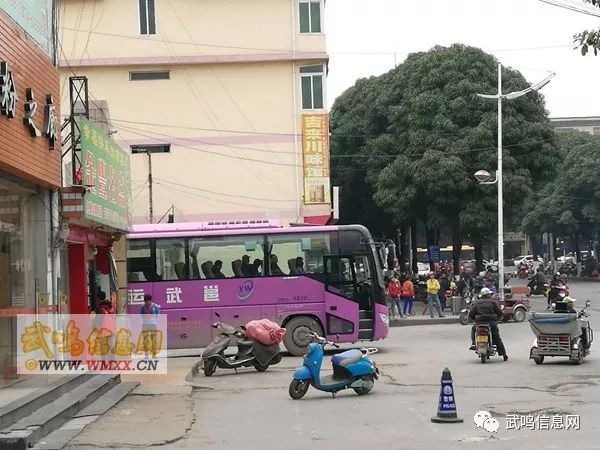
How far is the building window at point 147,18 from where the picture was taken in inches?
1395

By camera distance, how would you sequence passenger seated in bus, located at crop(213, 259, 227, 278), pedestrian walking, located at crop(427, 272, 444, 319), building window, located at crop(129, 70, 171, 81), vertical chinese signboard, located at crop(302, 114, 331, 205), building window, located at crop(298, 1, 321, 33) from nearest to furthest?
passenger seated in bus, located at crop(213, 259, 227, 278)
pedestrian walking, located at crop(427, 272, 444, 319)
vertical chinese signboard, located at crop(302, 114, 331, 205)
building window, located at crop(298, 1, 321, 33)
building window, located at crop(129, 70, 171, 81)

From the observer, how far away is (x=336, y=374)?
14406mm

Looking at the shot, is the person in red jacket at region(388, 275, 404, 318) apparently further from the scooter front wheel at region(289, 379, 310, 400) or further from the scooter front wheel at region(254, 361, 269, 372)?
the scooter front wheel at region(289, 379, 310, 400)

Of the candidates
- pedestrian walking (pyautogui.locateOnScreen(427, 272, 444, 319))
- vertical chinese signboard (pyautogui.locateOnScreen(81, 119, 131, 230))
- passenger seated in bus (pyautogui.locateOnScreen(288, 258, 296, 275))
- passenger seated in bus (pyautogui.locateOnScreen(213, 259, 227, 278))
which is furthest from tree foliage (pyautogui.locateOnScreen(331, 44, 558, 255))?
vertical chinese signboard (pyautogui.locateOnScreen(81, 119, 131, 230))

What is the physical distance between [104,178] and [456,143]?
23.7m

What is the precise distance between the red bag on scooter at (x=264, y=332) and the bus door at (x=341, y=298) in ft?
13.0

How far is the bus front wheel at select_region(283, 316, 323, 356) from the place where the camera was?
893 inches

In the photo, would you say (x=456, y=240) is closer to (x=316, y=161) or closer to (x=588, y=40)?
(x=316, y=161)

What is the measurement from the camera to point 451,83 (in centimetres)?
3966

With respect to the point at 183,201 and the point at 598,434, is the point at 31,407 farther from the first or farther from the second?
the point at 183,201

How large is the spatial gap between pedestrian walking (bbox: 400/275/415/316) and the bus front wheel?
1044 centimetres

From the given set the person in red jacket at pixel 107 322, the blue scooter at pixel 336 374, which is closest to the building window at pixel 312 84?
the person in red jacket at pixel 107 322

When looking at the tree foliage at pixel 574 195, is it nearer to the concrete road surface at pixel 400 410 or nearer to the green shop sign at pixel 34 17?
the concrete road surface at pixel 400 410

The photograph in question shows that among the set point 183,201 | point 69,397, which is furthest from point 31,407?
point 183,201
